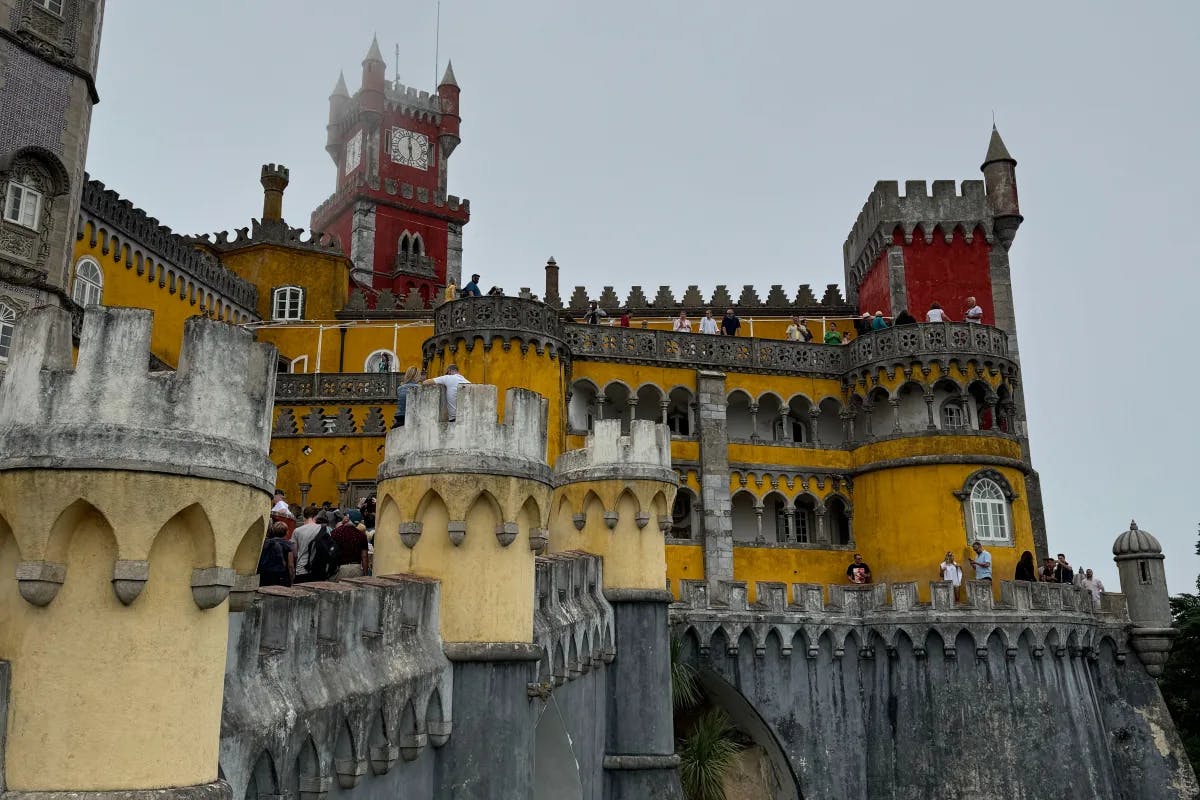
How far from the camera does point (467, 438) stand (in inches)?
371

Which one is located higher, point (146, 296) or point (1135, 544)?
point (146, 296)

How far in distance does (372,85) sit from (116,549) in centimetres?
5787

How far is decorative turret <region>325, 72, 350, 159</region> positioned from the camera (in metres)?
62.6

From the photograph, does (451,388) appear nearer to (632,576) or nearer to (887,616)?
(632,576)

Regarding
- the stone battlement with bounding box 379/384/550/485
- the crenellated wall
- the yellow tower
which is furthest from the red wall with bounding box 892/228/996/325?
the yellow tower

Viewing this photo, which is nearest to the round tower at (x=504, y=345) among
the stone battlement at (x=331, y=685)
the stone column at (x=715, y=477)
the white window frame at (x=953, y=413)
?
the stone column at (x=715, y=477)

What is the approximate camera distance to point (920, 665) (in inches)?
1016

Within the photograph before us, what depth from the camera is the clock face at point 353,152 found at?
5784 centimetres

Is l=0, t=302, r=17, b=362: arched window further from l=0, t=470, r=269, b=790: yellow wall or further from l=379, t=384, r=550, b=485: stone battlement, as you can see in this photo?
l=0, t=470, r=269, b=790: yellow wall

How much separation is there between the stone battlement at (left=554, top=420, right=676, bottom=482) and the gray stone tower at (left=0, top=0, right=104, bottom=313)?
14908 mm

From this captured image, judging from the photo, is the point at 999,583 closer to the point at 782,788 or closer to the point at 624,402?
the point at 782,788

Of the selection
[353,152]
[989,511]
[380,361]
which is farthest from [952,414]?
[353,152]

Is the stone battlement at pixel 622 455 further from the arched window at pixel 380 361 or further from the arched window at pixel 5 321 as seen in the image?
the arched window at pixel 380 361

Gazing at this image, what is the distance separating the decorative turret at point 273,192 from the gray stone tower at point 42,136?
48.8 feet
